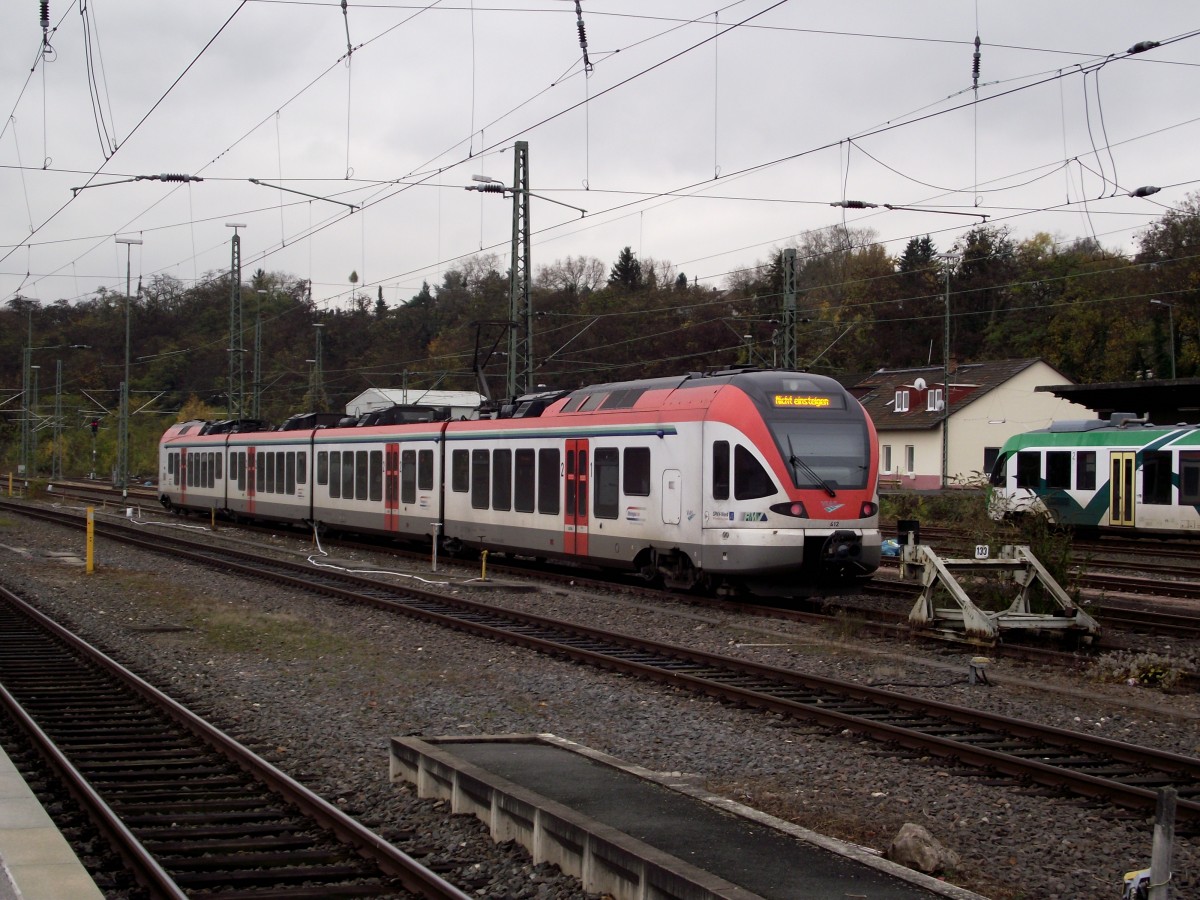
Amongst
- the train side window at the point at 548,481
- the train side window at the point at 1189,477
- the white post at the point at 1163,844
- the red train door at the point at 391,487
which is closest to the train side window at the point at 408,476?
the red train door at the point at 391,487

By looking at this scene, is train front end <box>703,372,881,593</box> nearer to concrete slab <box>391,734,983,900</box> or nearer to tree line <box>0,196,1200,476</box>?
concrete slab <box>391,734,983,900</box>

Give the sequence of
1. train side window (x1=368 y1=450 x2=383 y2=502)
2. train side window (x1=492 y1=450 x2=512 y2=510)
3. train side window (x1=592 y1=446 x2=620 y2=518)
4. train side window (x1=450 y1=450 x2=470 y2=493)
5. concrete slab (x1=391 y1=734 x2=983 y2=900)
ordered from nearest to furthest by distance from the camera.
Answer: concrete slab (x1=391 y1=734 x2=983 y2=900), train side window (x1=592 y1=446 x2=620 y2=518), train side window (x1=492 y1=450 x2=512 y2=510), train side window (x1=450 y1=450 x2=470 y2=493), train side window (x1=368 y1=450 x2=383 y2=502)

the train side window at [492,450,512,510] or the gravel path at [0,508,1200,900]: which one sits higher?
the train side window at [492,450,512,510]

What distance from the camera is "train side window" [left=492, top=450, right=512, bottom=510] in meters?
21.8

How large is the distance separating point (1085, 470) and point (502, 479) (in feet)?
52.0

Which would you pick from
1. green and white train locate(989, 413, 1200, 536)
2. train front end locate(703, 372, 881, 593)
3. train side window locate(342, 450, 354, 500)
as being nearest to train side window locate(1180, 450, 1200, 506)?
green and white train locate(989, 413, 1200, 536)

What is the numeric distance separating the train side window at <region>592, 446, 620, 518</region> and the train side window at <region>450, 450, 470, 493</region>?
16.4 ft

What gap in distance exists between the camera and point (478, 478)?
75.5ft

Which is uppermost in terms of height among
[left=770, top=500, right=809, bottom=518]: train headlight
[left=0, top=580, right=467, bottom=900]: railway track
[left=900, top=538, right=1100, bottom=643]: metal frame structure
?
[left=770, top=500, right=809, bottom=518]: train headlight

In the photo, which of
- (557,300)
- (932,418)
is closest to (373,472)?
(932,418)

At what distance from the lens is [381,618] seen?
53.5 ft

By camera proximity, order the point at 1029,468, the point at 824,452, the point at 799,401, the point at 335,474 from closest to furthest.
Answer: the point at 824,452 < the point at 799,401 < the point at 335,474 < the point at 1029,468

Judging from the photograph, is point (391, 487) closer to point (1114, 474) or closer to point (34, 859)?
point (1114, 474)

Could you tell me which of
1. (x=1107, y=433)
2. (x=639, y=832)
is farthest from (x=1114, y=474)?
(x=639, y=832)
